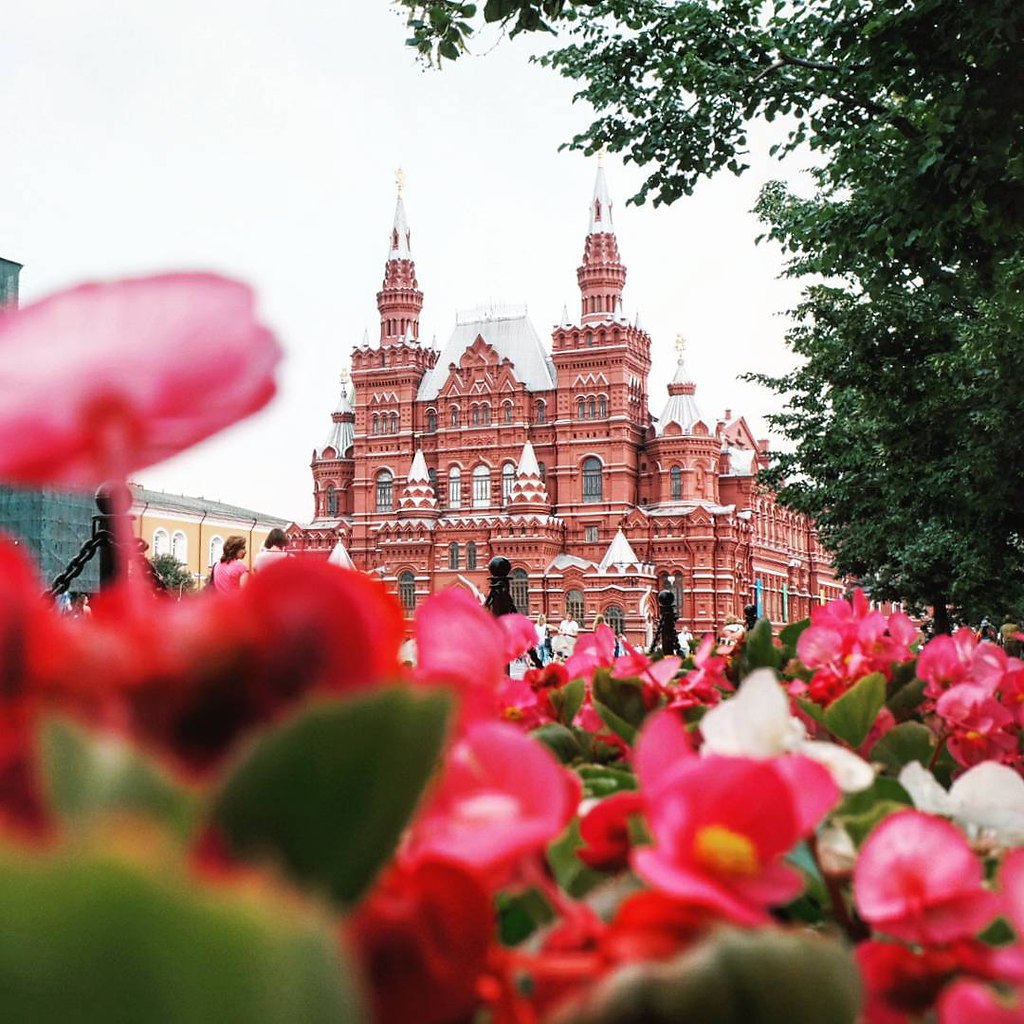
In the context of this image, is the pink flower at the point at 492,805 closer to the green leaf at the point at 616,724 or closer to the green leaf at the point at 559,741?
the green leaf at the point at 559,741

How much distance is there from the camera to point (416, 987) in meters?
0.38

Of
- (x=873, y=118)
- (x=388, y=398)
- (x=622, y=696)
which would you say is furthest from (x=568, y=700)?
(x=388, y=398)

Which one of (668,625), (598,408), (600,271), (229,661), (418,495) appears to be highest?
(600,271)

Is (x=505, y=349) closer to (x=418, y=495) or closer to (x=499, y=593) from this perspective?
(x=418, y=495)

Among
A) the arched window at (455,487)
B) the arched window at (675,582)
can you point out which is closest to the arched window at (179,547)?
→ the arched window at (455,487)

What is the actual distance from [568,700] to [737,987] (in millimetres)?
998

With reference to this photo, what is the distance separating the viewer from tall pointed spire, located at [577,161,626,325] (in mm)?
38844

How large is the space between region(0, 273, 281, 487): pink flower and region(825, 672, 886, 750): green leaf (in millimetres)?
847

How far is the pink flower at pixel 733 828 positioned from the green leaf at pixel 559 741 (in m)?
0.59

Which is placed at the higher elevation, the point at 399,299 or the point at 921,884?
the point at 399,299

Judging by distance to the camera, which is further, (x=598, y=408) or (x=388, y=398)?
(x=388, y=398)

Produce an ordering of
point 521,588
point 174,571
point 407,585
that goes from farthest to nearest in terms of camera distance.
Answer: point 174,571 → point 407,585 → point 521,588

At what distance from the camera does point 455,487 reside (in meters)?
39.0

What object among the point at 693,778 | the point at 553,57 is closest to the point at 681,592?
the point at 553,57
